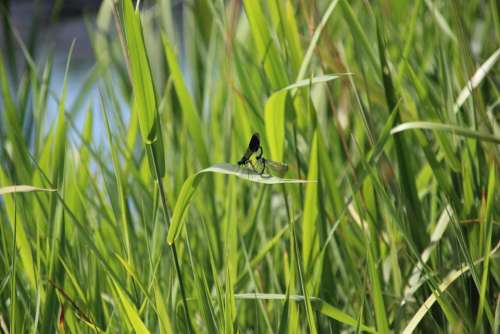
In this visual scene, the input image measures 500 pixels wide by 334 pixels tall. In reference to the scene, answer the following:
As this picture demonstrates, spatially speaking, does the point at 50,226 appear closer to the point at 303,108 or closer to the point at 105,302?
the point at 105,302

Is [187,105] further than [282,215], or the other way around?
[282,215]

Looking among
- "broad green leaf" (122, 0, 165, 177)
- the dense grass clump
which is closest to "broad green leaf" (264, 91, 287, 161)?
the dense grass clump

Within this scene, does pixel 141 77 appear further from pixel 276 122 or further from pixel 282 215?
pixel 282 215

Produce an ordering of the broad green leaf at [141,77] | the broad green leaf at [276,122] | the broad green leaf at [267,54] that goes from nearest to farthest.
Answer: the broad green leaf at [141,77], the broad green leaf at [276,122], the broad green leaf at [267,54]

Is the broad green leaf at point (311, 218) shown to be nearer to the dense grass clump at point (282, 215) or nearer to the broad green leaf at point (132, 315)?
the dense grass clump at point (282, 215)

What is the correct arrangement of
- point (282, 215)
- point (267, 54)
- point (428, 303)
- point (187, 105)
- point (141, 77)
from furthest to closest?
point (282, 215) → point (187, 105) → point (267, 54) → point (428, 303) → point (141, 77)

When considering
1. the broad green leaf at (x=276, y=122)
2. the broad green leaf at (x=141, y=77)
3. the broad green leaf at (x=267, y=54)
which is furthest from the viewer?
the broad green leaf at (x=267, y=54)

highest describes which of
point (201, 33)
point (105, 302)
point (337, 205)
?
point (201, 33)

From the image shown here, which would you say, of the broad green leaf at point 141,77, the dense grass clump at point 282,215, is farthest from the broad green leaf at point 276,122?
the broad green leaf at point 141,77

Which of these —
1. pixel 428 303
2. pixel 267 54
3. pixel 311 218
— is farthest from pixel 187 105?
pixel 428 303

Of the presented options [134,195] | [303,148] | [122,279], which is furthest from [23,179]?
[303,148]

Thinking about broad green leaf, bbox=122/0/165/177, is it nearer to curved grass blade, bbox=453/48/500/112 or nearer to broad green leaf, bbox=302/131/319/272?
broad green leaf, bbox=302/131/319/272
